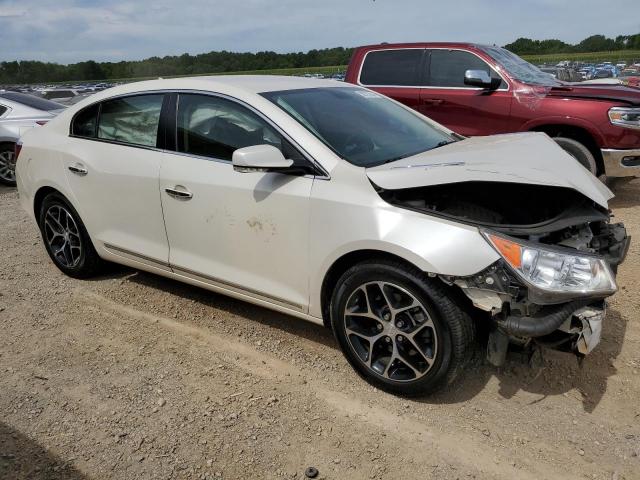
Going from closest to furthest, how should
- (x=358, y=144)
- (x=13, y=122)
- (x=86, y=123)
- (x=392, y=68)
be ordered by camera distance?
(x=358, y=144), (x=86, y=123), (x=392, y=68), (x=13, y=122)

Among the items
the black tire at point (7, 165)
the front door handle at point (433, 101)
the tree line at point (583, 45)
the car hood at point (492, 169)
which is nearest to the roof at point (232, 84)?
the car hood at point (492, 169)

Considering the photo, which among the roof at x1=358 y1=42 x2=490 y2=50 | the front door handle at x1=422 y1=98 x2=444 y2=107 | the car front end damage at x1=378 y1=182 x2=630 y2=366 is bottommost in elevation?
the car front end damage at x1=378 y1=182 x2=630 y2=366

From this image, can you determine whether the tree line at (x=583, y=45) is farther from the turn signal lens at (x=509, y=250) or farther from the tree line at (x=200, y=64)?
the turn signal lens at (x=509, y=250)

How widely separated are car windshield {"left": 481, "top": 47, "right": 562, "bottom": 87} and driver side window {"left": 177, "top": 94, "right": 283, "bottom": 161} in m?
4.75

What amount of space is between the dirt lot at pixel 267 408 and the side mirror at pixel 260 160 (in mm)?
1225

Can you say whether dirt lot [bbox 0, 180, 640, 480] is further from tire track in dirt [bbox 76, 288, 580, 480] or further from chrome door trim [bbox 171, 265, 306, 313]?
chrome door trim [bbox 171, 265, 306, 313]

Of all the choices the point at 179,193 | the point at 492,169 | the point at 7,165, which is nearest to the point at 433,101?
the point at 179,193

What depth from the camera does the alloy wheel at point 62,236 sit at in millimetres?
4453

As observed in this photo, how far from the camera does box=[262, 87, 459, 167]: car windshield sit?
3178 mm

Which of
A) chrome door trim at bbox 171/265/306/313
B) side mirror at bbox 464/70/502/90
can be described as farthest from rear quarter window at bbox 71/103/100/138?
side mirror at bbox 464/70/502/90

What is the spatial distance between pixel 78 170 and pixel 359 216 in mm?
2470

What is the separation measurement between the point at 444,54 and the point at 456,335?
566 cm

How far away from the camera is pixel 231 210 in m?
3.26

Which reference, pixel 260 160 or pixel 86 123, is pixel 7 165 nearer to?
pixel 86 123
